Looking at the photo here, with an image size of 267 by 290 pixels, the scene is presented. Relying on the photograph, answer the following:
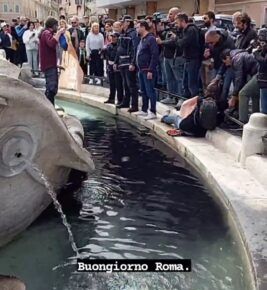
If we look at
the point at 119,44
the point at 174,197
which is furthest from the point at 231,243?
the point at 119,44

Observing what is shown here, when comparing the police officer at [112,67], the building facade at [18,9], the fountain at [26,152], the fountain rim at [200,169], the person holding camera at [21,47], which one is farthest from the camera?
the building facade at [18,9]

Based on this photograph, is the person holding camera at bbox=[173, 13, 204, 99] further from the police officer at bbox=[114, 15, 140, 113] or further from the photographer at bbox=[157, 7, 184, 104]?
the police officer at bbox=[114, 15, 140, 113]

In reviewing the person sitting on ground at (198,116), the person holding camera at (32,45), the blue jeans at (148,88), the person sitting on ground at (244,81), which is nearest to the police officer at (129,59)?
the blue jeans at (148,88)

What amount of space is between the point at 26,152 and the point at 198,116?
3.94m

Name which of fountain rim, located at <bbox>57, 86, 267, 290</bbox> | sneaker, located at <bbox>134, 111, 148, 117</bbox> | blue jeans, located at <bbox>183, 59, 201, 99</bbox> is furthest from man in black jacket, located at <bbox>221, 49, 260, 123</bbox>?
sneaker, located at <bbox>134, 111, 148, 117</bbox>

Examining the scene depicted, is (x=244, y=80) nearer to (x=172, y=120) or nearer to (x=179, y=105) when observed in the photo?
(x=172, y=120)

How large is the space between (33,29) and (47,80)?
23.7 feet

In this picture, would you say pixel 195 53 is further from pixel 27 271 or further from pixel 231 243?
pixel 27 271

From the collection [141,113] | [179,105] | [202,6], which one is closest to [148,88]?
[179,105]

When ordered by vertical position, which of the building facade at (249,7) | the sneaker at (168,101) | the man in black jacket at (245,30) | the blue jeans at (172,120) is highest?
the building facade at (249,7)

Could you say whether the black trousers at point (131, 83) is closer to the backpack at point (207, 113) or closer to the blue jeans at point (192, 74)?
the blue jeans at point (192, 74)

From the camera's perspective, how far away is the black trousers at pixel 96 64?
544 inches

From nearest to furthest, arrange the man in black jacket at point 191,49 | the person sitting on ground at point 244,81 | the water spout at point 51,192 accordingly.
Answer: the water spout at point 51,192 → the person sitting on ground at point 244,81 → the man in black jacket at point 191,49

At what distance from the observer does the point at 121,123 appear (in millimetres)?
10641
